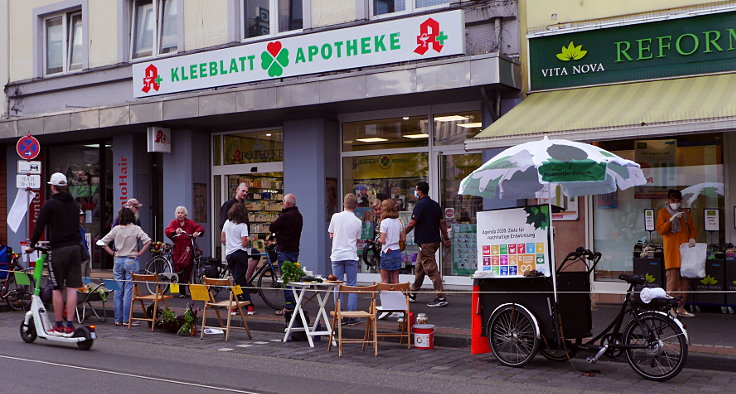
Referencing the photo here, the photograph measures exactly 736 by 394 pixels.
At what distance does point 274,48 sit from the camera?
1445 cm

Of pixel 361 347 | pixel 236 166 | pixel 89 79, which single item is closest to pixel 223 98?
pixel 236 166

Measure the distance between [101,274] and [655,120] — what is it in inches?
512

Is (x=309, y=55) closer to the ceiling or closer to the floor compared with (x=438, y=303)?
closer to the ceiling

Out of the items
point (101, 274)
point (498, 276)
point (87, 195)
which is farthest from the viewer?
point (87, 195)

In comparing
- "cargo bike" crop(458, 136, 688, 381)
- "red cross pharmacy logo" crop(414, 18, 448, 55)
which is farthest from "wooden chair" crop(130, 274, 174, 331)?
"red cross pharmacy logo" crop(414, 18, 448, 55)

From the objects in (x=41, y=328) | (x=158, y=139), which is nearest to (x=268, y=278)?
(x=41, y=328)

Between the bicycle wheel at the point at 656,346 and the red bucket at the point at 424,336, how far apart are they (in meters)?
2.52

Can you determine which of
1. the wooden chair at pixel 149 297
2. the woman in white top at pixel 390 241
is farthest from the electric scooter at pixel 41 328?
the woman in white top at pixel 390 241

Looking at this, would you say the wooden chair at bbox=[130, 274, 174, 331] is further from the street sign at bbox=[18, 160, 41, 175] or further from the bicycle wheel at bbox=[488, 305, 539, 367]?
the bicycle wheel at bbox=[488, 305, 539, 367]

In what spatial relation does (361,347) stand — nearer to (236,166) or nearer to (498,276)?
(498,276)

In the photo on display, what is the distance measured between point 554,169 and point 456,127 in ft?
20.3

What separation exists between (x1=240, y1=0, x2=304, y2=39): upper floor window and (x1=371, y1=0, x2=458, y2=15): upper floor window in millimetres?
1649

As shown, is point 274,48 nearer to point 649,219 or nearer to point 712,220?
point 649,219

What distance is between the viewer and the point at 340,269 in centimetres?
1066
